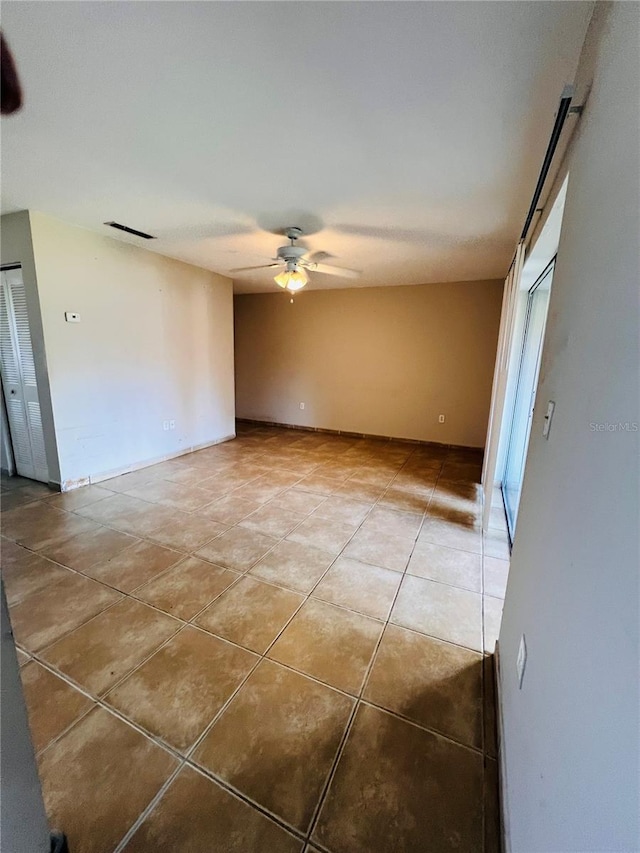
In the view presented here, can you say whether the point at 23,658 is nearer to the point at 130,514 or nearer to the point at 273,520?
the point at 130,514

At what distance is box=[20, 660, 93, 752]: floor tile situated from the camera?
4.16ft

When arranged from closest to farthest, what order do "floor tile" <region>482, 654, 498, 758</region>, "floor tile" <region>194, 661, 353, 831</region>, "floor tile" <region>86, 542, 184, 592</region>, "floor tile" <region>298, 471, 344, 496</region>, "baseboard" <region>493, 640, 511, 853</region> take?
1. "baseboard" <region>493, 640, 511, 853</region>
2. "floor tile" <region>194, 661, 353, 831</region>
3. "floor tile" <region>482, 654, 498, 758</region>
4. "floor tile" <region>86, 542, 184, 592</region>
5. "floor tile" <region>298, 471, 344, 496</region>

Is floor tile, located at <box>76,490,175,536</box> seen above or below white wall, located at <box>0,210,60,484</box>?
below

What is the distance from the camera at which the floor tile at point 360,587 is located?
195 centimetres

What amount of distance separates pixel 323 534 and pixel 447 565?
927mm

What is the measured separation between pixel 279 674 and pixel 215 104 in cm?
254

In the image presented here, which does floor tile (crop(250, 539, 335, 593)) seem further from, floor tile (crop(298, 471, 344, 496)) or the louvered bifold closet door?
the louvered bifold closet door

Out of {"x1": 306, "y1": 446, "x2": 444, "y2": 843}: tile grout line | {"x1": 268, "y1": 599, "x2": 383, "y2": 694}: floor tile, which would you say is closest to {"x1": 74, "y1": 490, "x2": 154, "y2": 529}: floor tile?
{"x1": 268, "y1": 599, "x2": 383, "y2": 694}: floor tile

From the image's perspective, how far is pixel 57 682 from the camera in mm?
1454

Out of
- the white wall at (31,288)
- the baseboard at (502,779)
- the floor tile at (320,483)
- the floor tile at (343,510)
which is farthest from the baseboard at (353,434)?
the baseboard at (502,779)

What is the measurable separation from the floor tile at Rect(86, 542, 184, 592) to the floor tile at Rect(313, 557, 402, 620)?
1.04 metres

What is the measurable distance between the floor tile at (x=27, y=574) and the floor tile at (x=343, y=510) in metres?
1.87

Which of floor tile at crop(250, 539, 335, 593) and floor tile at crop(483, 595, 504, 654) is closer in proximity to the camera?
floor tile at crop(483, 595, 504, 654)

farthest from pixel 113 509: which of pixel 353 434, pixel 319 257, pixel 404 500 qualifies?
pixel 353 434
